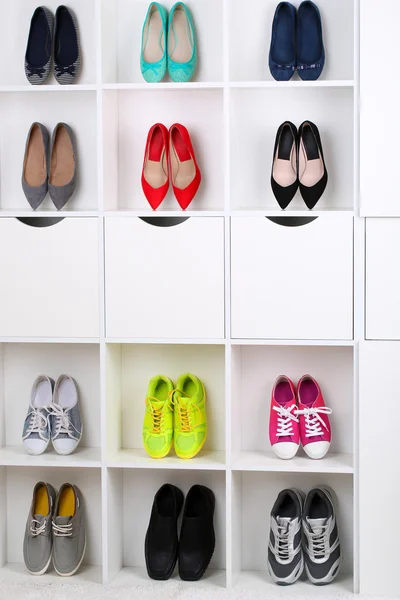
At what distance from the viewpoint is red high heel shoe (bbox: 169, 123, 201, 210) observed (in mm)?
2951

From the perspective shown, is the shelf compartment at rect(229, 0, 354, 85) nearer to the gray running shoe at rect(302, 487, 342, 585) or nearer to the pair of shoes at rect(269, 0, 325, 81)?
the pair of shoes at rect(269, 0, 325, 81)

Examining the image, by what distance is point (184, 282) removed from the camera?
2.88 m

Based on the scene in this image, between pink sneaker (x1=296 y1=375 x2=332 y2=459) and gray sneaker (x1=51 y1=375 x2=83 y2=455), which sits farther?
gray sneaker (x1=51 y1=375 x2=83 y2=455)

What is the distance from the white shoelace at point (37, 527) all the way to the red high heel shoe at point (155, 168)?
1175 mm

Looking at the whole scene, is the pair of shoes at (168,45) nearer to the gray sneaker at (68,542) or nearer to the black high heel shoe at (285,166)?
the black high heel shoe at (285,166)

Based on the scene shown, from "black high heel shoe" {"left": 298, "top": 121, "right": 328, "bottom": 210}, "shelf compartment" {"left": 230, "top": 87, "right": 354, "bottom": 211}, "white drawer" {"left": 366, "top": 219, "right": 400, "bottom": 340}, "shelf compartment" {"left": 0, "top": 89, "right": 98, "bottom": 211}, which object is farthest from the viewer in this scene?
"shelf compartment" {"left": 0, "top": 89, "right": 98, "bottom": 211}

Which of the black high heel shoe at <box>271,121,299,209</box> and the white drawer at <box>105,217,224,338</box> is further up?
the black high heel shoe at <box>271,121,299,209</box>

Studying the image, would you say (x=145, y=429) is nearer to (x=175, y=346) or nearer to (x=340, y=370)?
(x=175, y=346)

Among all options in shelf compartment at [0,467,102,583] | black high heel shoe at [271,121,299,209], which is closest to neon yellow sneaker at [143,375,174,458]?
shelf compartment at [0,467,102,583]

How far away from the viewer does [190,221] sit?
286 cm

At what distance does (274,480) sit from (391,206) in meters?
1.07

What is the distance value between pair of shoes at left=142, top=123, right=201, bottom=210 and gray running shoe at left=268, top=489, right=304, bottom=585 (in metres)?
1.12

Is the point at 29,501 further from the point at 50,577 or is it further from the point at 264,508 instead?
the point at 264,508

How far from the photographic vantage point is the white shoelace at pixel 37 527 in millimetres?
3016
